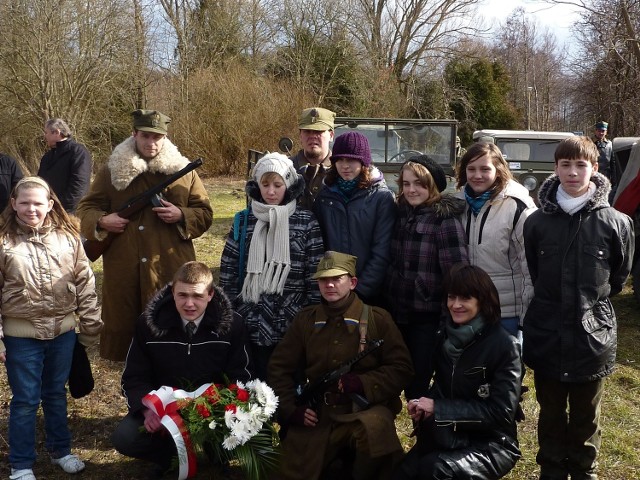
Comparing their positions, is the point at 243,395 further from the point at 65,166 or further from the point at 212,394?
the point at 65,166

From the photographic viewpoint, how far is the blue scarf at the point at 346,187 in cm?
346

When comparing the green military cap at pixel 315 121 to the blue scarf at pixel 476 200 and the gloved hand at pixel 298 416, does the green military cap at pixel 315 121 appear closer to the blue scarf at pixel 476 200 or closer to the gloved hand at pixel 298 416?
the blue scarf at pixel 476 200

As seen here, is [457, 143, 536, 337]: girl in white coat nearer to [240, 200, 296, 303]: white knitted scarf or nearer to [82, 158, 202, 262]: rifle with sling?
[240, 200, 296, 303]: white knitted scarf

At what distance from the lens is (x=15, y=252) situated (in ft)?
10.3

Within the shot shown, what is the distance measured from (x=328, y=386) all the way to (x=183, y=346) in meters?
0.78

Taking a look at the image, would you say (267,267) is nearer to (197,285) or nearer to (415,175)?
(197,285)

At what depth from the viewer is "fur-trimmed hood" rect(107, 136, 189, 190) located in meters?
3.80

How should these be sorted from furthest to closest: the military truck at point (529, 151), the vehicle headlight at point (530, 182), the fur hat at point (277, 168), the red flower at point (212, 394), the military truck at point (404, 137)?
1. the military truck at point (529, 151)
2. the vehicle headlight at point (530, 182)
3. the military truck at point (404, 137)
4. the fur hat at point (277, 168)
5. the red flower at point (212, 394)

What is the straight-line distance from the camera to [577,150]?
Answer: 116 inches

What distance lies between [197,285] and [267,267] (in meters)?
0.39

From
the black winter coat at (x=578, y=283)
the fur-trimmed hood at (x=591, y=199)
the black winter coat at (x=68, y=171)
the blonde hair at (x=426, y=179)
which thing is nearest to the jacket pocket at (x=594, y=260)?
the black winter coat at (x=578, y=283)

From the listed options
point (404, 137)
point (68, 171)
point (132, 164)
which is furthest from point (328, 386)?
point (404, 137)

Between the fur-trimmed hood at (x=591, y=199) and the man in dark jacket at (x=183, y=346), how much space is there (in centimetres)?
165

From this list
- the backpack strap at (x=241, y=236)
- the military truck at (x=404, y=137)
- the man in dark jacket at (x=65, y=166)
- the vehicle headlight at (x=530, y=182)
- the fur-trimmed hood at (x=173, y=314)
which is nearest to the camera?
the fur-trimmed hood at (x=173, y=314)
